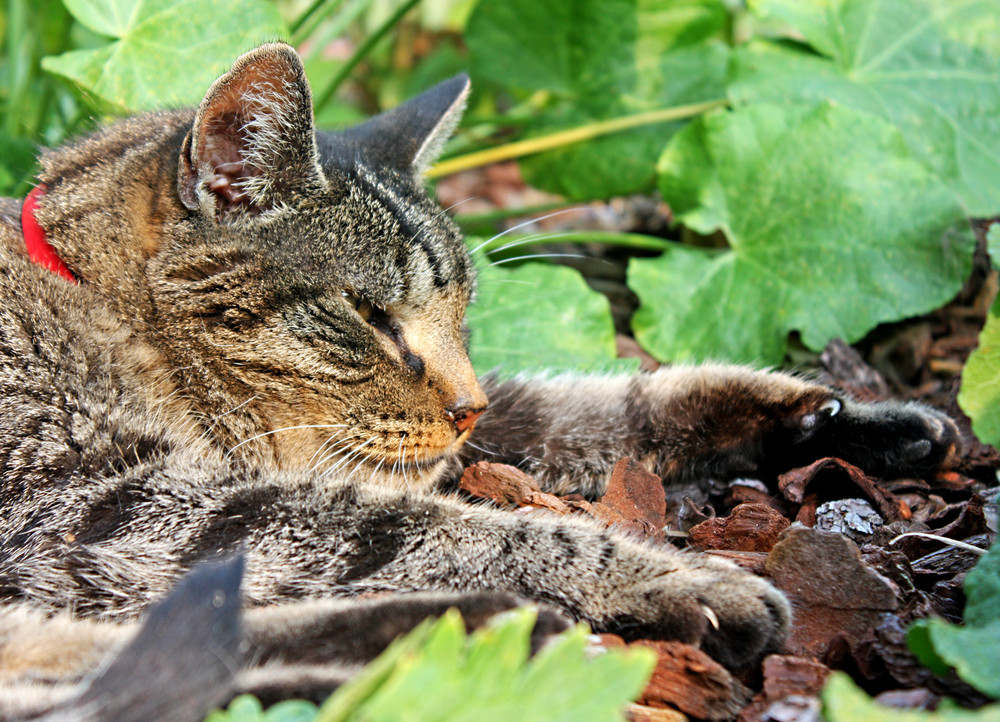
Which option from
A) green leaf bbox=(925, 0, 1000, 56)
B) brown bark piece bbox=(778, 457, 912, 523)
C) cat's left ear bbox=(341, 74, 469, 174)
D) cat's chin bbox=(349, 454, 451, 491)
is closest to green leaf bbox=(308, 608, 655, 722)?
cat's chin bbox=(349, 454, 451, 491)

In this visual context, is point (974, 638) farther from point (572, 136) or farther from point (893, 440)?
point (572, 136)

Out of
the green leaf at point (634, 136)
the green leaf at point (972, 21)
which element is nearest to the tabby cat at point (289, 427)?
the green leaf at point (634, 136)

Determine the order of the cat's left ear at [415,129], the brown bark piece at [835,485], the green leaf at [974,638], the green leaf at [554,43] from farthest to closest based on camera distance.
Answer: the green leaf at [554,43] → the cat's left ear at [415,129] → the brown bark piece at [835,485] → the green leaf at [974,638]

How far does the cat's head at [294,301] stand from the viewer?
1.83 metres

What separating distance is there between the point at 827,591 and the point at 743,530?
0.29 meters

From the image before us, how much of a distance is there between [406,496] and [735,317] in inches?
64.8

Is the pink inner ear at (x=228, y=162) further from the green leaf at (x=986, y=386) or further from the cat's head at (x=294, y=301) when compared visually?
the green leaf at (x=986, y=386)

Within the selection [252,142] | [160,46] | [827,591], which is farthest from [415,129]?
[827,591]

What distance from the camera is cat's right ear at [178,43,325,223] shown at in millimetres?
1766

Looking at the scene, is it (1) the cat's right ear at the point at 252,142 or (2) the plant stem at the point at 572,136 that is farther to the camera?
(2) the plant stem at the point at 572,136

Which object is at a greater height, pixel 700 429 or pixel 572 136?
pixel 572 136

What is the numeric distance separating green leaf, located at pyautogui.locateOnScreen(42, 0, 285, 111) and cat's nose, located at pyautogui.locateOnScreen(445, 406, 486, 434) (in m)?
1.40

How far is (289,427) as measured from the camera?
6.15 feet

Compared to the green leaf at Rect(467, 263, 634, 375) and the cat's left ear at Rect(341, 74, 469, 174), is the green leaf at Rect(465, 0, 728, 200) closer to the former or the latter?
the green leaf at Rect(467, 263, 634, 375)
